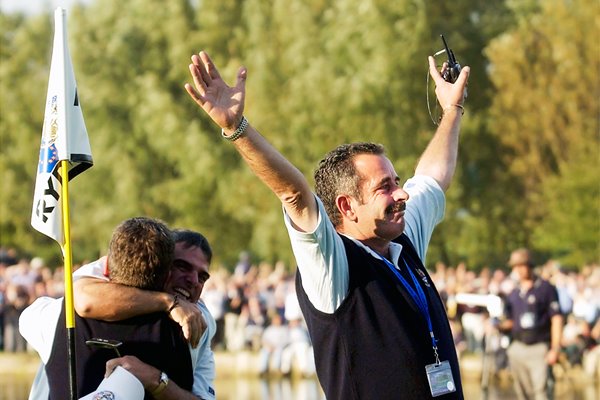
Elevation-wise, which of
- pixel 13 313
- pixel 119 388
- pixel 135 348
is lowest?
pixel 119 388

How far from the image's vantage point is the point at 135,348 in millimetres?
5340

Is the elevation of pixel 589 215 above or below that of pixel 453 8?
below

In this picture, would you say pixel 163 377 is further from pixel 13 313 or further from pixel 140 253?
pixel 13 313

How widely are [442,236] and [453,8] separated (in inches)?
275

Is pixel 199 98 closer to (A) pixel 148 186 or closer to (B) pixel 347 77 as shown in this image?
(B) pixel 347 77

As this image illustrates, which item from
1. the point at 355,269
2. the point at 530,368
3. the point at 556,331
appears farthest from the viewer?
the point at 530,368

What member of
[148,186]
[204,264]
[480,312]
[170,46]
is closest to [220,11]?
[170,46]

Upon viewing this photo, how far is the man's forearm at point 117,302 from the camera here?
5.32 meters

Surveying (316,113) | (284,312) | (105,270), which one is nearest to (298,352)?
(284,312)

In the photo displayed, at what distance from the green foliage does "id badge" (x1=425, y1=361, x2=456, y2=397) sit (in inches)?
1137

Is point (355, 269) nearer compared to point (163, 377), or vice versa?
point (163, 377)

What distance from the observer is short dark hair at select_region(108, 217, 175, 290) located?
210 inches

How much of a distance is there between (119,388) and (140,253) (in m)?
0.54

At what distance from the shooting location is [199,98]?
5176 mm
